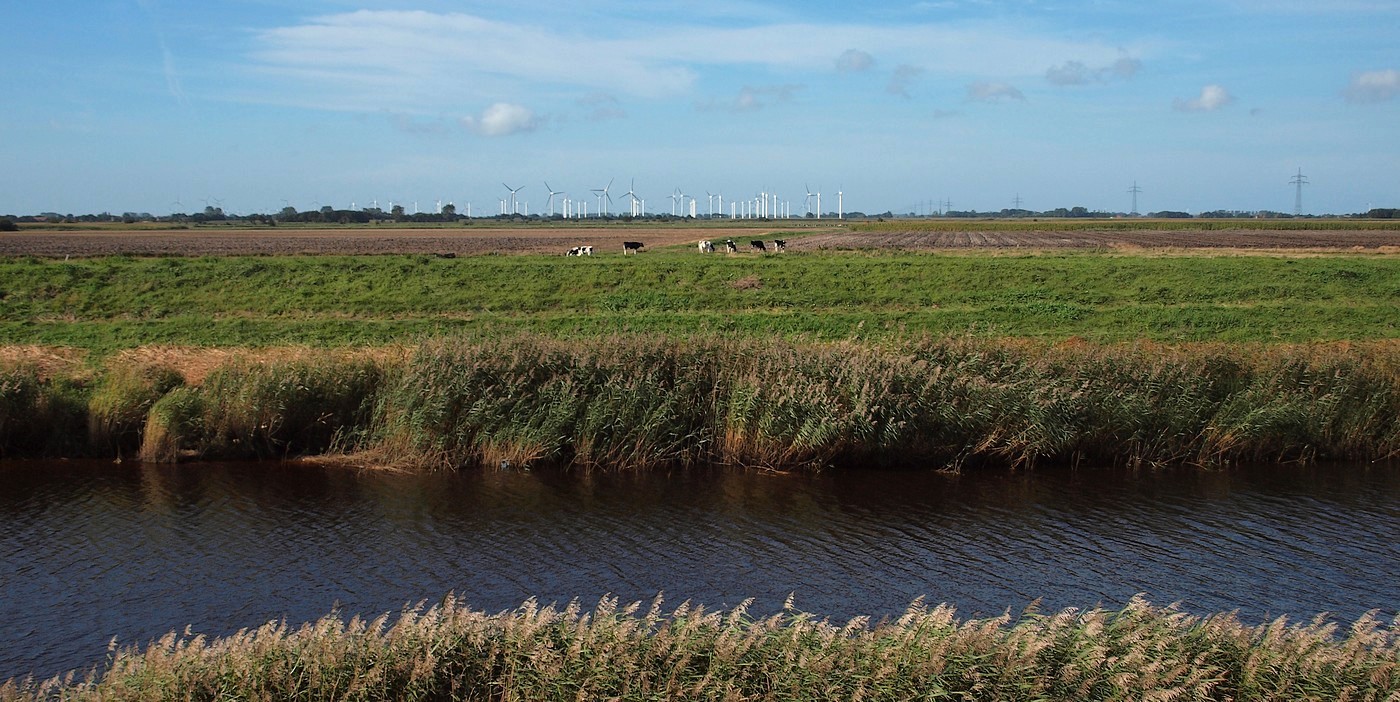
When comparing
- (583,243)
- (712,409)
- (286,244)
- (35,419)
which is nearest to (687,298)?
(712,409)

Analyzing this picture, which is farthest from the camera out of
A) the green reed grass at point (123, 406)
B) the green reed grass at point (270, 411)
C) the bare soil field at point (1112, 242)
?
the bare soil field at point (1112, 242)

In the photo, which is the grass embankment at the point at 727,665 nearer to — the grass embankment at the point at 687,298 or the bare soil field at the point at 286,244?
the grass embankment at the point at 687,298

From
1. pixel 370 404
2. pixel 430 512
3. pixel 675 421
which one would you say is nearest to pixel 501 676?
pixel 430 512

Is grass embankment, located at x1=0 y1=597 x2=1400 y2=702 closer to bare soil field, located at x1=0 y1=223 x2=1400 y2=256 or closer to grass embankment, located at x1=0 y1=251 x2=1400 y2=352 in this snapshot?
grass embankment, located at x1=0 y1=251 x2=1400 y2=352

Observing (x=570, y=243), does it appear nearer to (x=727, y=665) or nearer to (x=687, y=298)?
(x=687, y=298)

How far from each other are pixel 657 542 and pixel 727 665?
6.22 meters

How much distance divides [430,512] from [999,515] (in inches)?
318

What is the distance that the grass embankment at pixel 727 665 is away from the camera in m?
7.34

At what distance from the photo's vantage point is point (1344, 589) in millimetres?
12117

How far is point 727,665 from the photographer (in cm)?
746

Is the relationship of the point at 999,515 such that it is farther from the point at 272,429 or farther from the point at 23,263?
the point at 23,263

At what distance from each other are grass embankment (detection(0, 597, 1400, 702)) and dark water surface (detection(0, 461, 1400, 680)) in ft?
9.92

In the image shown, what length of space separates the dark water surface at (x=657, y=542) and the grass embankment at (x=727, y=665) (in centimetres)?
302

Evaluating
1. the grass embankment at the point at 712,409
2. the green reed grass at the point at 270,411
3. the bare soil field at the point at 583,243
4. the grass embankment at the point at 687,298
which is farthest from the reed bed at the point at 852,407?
the bare soil field at the point at 583,243
